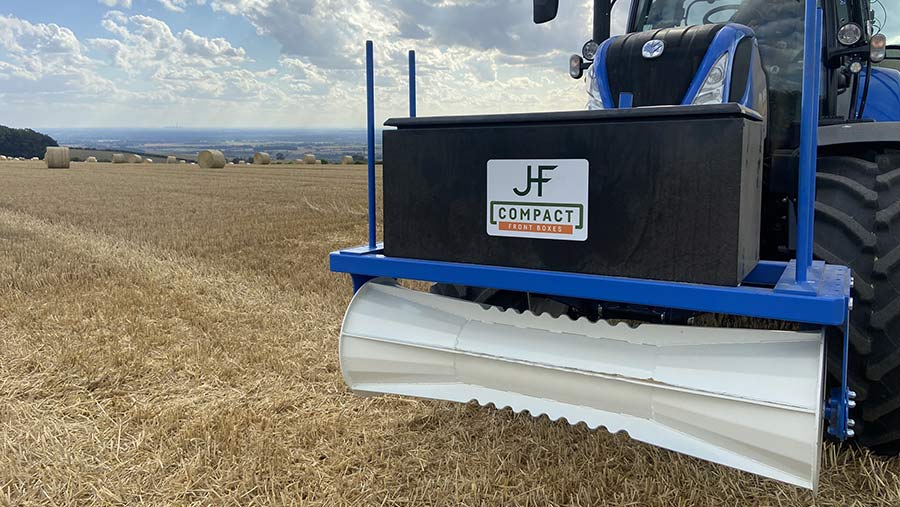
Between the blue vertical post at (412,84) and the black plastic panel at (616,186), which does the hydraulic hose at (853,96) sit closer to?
the black plastic panel at (616,186)

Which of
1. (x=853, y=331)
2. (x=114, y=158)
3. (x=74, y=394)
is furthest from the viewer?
(x=114, y=158)

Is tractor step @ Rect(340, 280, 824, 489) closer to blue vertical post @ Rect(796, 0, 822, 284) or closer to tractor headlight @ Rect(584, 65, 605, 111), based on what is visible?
blue vertical post @ Rect(796, 0, 822, 284)

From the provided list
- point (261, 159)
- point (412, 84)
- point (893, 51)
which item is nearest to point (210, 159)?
point (261, 159)

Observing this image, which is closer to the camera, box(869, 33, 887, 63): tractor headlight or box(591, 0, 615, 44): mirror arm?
box(869, 33, 887, 63): tractor headlight

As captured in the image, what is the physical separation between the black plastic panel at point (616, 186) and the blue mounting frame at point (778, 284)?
0.04 meters

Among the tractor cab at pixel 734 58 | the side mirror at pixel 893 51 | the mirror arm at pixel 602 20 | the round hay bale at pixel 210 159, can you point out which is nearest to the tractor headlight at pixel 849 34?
the tractor cab at pixel 734 58

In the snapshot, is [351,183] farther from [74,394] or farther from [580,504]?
[580,504]

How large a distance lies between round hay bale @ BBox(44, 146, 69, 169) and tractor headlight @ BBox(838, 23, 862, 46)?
2674 centimetres

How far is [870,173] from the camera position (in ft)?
8.32

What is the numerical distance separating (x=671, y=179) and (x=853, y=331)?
34.8 inches

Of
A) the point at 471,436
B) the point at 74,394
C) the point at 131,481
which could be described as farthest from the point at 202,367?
the point at 471,436

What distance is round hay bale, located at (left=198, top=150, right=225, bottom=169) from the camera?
25.4m

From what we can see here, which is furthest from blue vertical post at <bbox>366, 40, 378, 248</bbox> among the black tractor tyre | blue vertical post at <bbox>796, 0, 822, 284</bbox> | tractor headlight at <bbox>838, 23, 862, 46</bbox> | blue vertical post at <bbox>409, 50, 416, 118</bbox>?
tractor headlight at <bbox>838, 23, 862, 46</bbox>

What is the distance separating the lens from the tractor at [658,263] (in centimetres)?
184
